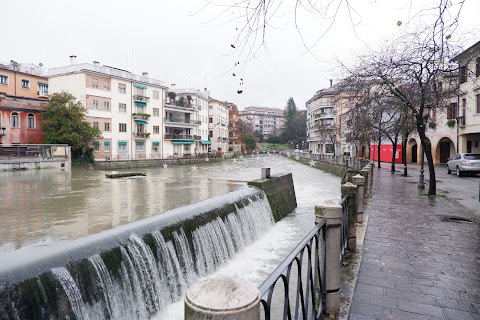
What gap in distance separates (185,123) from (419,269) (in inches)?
2198

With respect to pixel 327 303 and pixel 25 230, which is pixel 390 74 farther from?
pixel 25 230

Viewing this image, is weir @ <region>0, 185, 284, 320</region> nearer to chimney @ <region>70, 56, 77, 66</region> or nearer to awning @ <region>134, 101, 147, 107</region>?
chimney @ <region>70, 56, 77, 66</region>

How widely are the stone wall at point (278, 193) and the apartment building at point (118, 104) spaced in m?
29.6

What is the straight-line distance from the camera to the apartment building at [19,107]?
3394 centimetres

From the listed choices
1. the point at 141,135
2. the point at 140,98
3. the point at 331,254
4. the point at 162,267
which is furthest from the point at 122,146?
the point at 331,254

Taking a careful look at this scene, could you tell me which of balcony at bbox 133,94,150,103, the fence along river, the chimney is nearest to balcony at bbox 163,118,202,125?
balcony at bbox 133,94,150,103

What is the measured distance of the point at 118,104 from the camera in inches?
1784

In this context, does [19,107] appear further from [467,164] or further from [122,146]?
[467,164]

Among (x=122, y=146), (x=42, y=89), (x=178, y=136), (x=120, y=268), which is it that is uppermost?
(x=42, y=89)

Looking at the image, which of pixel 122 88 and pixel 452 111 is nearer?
pixel 452 111

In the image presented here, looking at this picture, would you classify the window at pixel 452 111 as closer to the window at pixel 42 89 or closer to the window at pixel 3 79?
the window at pixel 42 89

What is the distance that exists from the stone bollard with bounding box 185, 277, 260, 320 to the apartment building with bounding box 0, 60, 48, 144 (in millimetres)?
38766

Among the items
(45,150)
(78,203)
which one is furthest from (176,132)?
(78,203)

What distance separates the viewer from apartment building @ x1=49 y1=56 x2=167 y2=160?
41.0 meters
